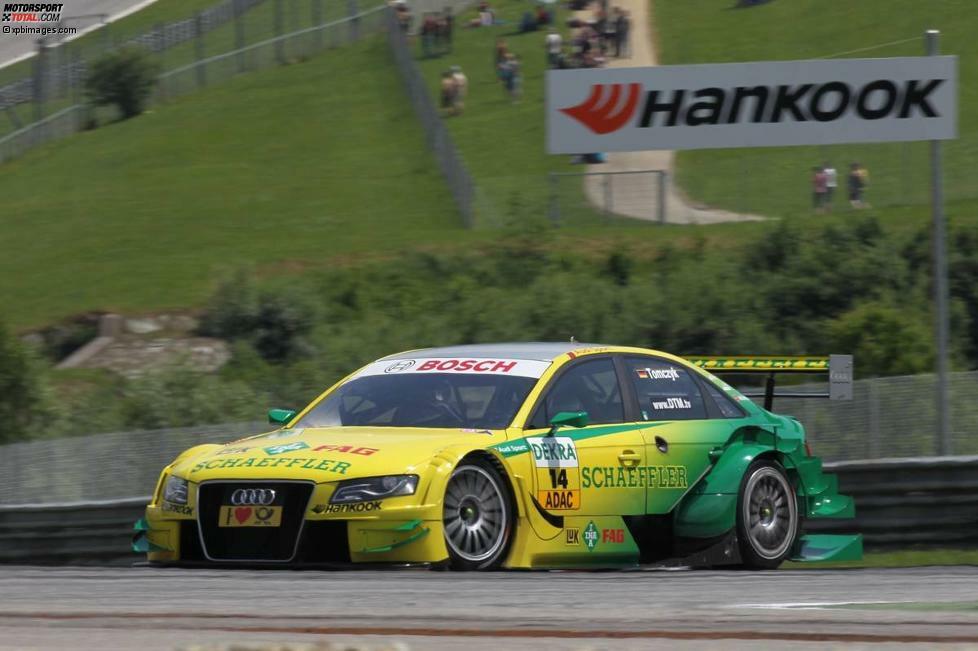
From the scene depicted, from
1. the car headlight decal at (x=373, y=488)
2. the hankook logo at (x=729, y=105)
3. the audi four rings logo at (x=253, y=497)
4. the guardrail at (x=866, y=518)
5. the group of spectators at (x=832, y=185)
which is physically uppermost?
the hankook logo at (x=729, y=105)

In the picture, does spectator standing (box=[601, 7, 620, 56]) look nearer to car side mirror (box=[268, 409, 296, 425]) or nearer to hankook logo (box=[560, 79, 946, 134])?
hankook logo (box=[560, 79, 946, 134])

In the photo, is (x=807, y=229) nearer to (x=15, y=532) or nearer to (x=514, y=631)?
(x=15, y=532)

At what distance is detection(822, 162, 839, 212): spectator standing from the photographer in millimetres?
32219

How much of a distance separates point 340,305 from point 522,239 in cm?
383

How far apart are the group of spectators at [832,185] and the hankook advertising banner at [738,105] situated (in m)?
Result: 11.5

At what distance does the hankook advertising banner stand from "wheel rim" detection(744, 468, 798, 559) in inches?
349

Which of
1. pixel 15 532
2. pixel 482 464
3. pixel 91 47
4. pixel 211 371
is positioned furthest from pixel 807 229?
pixel 91 47

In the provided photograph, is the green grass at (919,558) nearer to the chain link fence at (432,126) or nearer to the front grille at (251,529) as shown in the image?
the front grille at (251,529)

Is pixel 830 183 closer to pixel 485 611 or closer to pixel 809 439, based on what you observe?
pixel 809 439

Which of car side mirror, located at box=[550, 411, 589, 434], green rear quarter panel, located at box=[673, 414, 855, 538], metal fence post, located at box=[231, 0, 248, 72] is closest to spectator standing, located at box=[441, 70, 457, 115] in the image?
metal fence post, located at box=[231, 0, 248, 72]

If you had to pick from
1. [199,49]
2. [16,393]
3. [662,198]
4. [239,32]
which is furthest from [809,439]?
[239,32]

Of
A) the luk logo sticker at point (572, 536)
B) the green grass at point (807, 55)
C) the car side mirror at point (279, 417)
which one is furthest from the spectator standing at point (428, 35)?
the luk logo sticker at point (572, 536)

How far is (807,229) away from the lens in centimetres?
2988

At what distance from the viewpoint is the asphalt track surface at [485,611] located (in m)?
5.04
